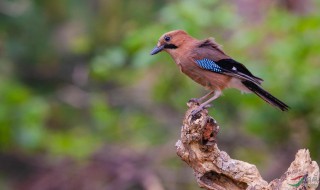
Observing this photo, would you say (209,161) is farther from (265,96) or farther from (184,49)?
(184,49)

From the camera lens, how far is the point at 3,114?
10188 mm

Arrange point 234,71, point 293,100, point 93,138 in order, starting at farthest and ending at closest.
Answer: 1. point 93,138
2. point 293,100
3. point 234,71

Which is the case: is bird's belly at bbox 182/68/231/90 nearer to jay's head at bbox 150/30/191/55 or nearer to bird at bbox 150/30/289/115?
bird at bbox 150/30/289/115

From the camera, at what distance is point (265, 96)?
5.60m

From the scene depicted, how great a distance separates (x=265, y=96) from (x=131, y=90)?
6.19 metres

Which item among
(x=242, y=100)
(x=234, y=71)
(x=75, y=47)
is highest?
(x=75, y=47)

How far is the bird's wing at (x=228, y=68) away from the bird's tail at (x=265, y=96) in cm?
8

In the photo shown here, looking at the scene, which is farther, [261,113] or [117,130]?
[117,130]

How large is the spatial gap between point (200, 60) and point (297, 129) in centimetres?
337

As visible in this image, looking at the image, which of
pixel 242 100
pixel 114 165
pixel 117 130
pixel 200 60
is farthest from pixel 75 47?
pixel 200 60

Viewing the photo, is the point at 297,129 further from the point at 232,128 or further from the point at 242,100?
the point at 232,128

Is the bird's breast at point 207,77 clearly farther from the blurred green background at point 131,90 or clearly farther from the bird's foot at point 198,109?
the blurred green background at point 131,90

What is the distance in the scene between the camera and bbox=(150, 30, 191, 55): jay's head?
19.5 ft

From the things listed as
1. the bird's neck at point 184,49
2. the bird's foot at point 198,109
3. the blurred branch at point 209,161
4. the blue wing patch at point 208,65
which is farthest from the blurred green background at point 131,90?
the blurred branch at point 209,161
